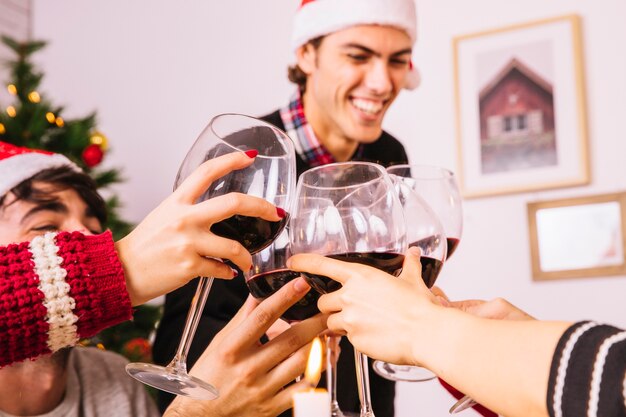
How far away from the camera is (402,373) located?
1.08m

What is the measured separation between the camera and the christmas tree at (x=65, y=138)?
96.1 inches

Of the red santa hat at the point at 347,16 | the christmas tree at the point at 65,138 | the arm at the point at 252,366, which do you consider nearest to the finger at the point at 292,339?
the arm at the point at 252,366

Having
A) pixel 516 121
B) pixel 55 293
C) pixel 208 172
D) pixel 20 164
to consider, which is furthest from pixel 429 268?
pixel 516 121

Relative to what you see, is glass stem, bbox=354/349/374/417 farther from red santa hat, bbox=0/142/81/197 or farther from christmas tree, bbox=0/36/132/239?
christmas tree, bbox=0/36/132/239

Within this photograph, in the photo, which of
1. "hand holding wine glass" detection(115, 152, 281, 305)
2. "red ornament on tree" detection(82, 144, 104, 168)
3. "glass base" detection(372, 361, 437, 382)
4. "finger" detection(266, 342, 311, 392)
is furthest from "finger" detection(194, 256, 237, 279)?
"red ornament on tree" detection(82, 144, 104, 168)

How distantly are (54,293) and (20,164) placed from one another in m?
0.73

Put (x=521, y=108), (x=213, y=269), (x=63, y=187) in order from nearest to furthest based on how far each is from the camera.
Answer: (x=213, y=269)
(x=63, y=187)
(x=521, y=108)

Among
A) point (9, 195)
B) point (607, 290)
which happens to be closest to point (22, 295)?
point (9, 195)

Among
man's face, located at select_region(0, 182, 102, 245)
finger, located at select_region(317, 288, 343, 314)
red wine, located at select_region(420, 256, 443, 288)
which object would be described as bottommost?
finger, located at select_region(317, 288, 343, 314)

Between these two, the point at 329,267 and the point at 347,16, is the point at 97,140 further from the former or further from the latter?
the point at 329,267

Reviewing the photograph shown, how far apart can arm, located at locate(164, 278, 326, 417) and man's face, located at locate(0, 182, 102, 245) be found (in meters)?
0.47

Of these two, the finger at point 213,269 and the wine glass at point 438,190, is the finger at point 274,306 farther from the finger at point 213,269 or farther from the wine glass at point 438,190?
the wine glass at point 438,190

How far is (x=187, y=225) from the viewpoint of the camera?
0.80m

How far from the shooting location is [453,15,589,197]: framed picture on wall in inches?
100
